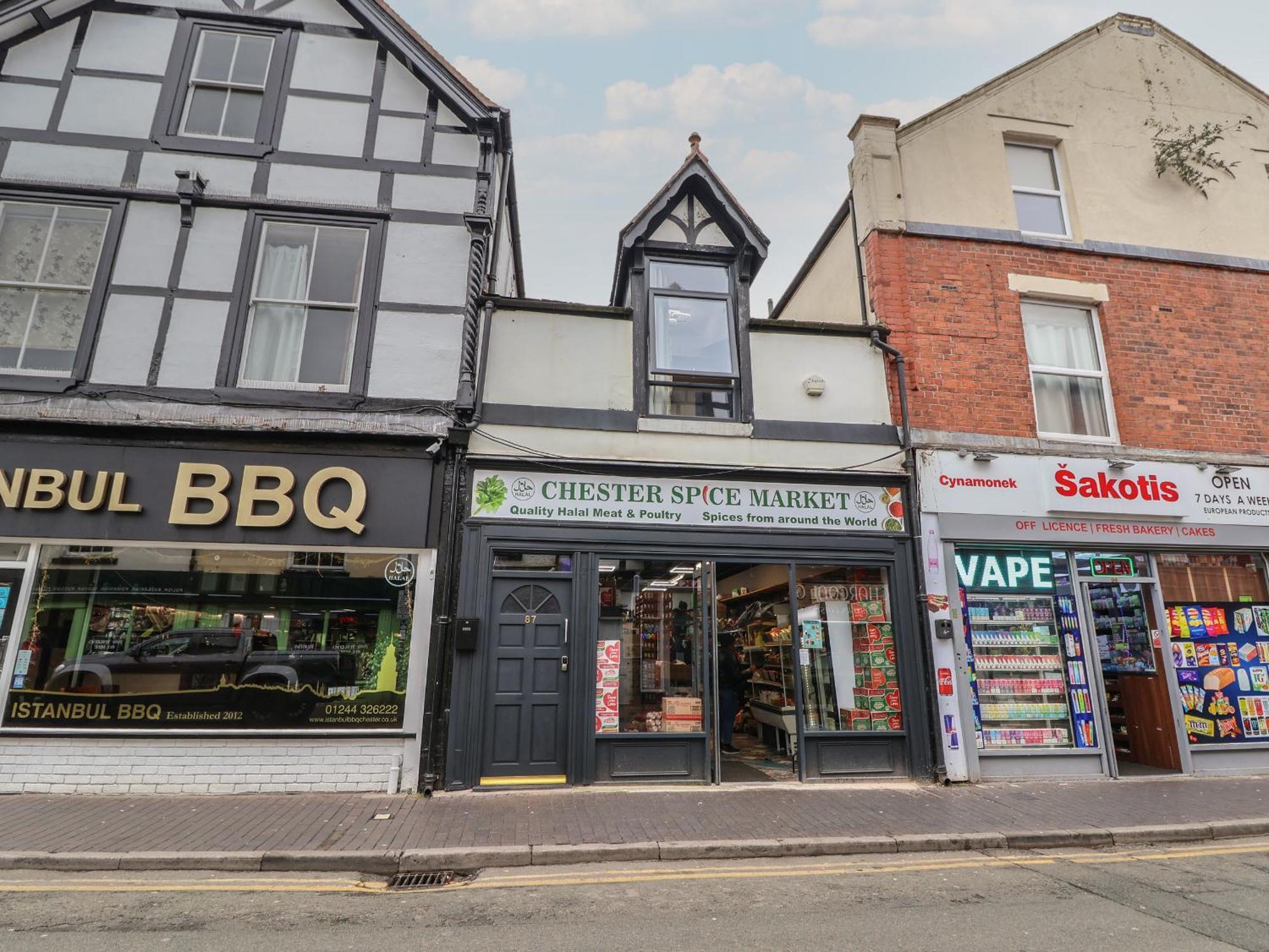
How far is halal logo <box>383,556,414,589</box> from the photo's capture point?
8305 mm

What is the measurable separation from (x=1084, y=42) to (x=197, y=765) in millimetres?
17128

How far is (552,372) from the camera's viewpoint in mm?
9266

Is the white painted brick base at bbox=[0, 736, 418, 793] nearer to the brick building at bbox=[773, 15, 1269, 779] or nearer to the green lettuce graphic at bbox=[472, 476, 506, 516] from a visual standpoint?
the green lettuce graphic at bbox=[472, 476, 506, 516]

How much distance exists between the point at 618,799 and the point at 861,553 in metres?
4.46

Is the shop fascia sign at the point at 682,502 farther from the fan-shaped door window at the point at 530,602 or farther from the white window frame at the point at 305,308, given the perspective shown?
the white window frame at the point at 305,308

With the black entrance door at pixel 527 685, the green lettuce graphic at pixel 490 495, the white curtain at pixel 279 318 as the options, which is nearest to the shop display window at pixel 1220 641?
the black entrance door at pixel 527 685

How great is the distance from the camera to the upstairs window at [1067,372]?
10234 millimetres

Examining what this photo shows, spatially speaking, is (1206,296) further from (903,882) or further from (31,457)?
(31,457)

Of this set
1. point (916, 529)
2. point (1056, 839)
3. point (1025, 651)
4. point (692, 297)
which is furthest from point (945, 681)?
point (692, 297)

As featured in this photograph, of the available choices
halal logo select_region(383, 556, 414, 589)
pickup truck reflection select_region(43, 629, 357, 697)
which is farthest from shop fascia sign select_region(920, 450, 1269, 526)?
pickup truck reflection select_region(43, 629, 357, 697)

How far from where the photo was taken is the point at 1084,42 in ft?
38.2

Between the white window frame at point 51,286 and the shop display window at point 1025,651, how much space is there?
471 inches

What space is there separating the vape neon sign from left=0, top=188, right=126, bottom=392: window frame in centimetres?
1168

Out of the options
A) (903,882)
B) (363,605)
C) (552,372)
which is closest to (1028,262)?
(552,372)
